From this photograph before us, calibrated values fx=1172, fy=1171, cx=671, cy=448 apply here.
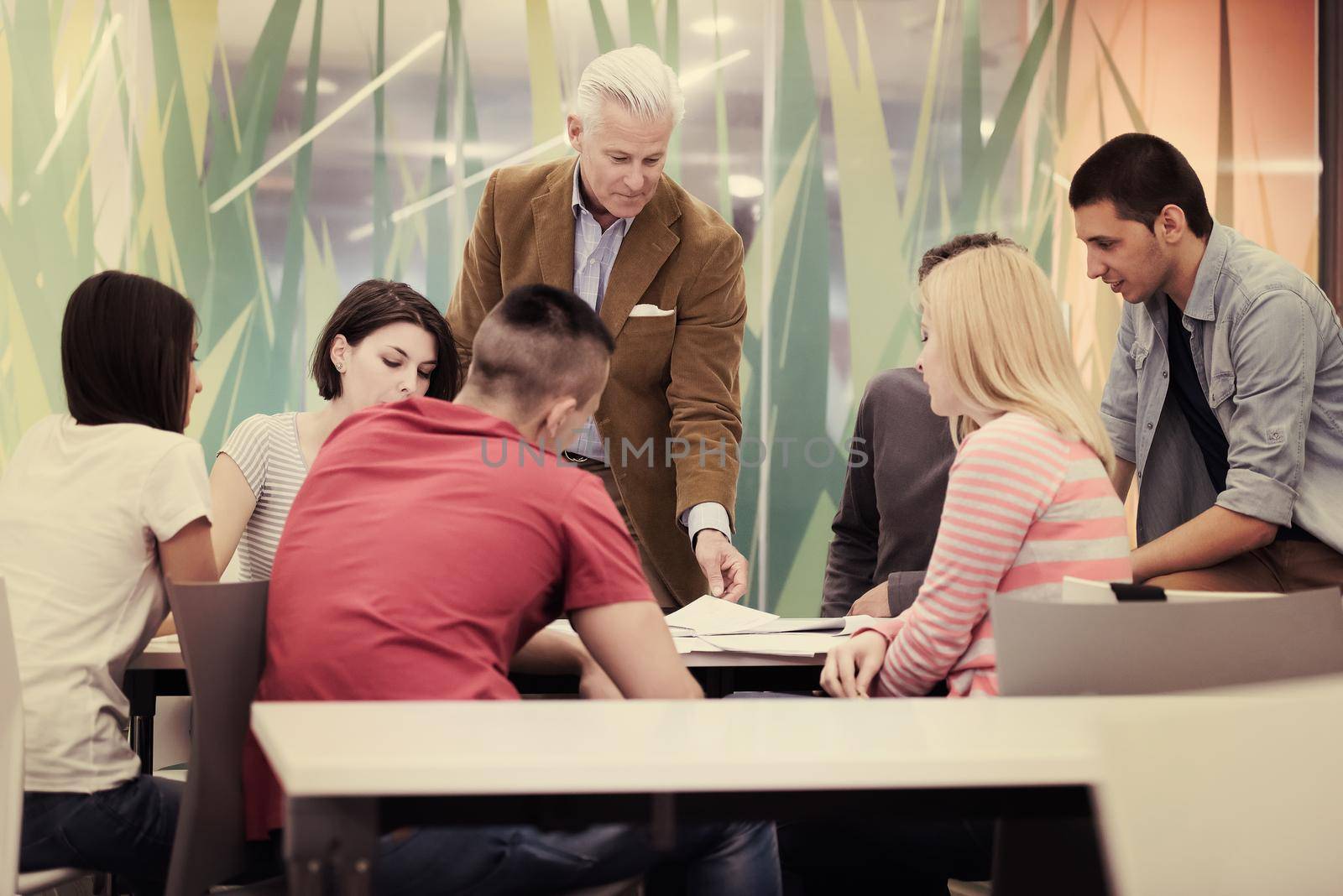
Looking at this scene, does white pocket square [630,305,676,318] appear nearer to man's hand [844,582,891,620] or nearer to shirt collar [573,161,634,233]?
shirt collar [573,161,634,233]

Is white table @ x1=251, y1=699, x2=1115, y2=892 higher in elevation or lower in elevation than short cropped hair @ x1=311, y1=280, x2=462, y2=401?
lower

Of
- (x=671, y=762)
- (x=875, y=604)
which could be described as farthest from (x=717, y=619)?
(x=671, y=762)

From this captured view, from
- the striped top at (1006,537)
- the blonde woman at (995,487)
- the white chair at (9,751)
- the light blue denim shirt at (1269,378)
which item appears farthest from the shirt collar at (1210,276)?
the white chair at (9,751)

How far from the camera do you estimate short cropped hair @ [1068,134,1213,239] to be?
2.39m

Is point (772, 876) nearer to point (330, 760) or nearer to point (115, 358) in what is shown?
point (330, 760)

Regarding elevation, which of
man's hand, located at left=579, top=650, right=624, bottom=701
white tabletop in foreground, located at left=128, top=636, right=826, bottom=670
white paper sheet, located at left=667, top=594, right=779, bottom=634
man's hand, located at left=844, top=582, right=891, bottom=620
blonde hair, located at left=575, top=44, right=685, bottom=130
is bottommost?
man's hand, located at left=844, top=582, right=891, bottom=620

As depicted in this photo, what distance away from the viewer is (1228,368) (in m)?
2.39

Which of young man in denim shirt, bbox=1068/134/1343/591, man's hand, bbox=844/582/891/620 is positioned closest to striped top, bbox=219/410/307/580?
man's hand, bbox=844/582/891/620

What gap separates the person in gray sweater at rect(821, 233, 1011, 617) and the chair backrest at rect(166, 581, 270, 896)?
1543 millimetres

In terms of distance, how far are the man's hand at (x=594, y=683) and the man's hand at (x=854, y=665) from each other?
0.33 m

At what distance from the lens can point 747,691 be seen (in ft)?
6.89

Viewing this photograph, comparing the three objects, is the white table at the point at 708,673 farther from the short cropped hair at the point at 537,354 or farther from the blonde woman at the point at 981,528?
the short cropped hair at the point at 537,354

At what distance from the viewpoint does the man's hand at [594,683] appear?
165 cm

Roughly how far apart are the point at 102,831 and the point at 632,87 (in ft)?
5.93
